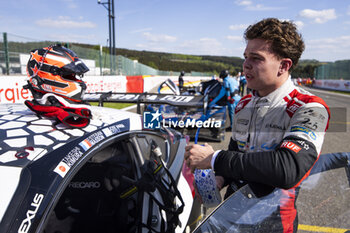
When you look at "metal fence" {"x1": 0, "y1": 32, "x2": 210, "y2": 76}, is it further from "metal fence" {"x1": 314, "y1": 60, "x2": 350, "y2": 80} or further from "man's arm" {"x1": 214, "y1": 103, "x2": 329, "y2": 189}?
"metal fence" {"x1": 314, "y1": 60, "x2": 350, "y2": 80}

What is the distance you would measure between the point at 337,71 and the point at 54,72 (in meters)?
42.7

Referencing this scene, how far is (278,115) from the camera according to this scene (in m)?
1.34

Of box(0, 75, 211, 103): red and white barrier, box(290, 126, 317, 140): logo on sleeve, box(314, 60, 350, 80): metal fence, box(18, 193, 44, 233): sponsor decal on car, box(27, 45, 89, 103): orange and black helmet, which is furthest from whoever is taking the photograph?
box(314, 60, 350, 80): metal fence

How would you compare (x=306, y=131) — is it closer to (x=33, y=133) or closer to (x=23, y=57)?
(x=33, y=133)

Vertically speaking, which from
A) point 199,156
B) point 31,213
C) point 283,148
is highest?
point 283,148

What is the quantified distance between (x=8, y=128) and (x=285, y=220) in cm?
152

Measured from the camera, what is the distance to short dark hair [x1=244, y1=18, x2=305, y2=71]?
127cm

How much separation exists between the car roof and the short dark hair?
109 centimetres

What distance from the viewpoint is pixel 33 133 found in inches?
55.1

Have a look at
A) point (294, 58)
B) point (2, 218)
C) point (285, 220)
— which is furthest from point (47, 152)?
point (294, 58)

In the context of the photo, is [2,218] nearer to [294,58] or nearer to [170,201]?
[170,201]

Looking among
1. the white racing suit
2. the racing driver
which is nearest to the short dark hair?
the racing driver

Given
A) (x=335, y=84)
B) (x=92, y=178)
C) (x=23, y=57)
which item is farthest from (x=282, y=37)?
(x=335, y=84)

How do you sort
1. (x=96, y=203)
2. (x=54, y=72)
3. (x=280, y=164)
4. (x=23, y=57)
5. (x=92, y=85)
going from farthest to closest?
1. (x=92, y=85)
2. (x=23, y=57)
3. (x=96, y=203)
4. (x=54, y=72)
5. (x=280, y=164)
